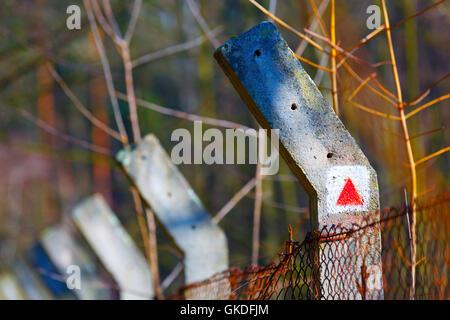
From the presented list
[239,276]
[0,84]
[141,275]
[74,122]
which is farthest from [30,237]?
→ [239,276]

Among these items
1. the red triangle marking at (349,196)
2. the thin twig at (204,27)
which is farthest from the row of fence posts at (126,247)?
the red triangle marking at (349,196)

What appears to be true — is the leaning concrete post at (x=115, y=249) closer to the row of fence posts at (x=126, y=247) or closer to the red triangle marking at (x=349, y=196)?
the row of fence posts at (x=126, y=247)

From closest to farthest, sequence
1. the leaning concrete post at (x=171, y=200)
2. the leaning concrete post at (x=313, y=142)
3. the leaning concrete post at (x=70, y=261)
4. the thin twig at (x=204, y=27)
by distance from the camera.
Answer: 1. the leaning concrete post at (x=313, y=142)
2. the leaning concrete post at (x=171, y=200)
3. the thin twig at (x=204, y=27)
4. the leaning concrete post at (x=70, y=261)

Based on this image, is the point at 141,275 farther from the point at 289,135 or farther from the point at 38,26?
the point at 38,26

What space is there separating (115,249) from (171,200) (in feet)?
2.92

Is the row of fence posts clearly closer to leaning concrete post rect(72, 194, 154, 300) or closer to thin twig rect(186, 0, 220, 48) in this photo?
leaning concrete post rect(72, 194, 154, 300)

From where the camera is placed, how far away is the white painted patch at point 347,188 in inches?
70.1

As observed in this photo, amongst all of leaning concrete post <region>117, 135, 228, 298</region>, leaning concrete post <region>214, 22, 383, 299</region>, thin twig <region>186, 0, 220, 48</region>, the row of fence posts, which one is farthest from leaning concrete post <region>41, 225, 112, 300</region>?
leaning concrete post <region>214, 22, 383, 299</region>

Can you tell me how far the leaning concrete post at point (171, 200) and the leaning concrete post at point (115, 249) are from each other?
2.18ft

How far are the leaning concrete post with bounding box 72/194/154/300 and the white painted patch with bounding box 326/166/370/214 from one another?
193 cm

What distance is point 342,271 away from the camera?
1737mm

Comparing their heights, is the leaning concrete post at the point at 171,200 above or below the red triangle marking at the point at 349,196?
above

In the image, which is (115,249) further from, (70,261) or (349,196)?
(349,196)
